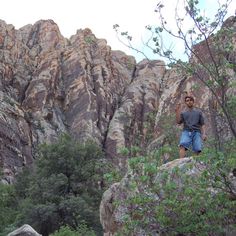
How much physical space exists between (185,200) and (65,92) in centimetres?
4971

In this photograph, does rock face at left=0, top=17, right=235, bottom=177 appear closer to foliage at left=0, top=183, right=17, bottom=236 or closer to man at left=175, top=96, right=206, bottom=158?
foliage at left=0, top=183, right=17, bottom=236

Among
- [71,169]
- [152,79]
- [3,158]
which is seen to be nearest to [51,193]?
[71,169]

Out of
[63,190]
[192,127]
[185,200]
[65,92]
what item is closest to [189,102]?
[192,127]

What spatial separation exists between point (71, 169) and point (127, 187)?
23370 mm

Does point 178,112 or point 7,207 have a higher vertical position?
point 7,207

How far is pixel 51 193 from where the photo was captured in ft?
94.9

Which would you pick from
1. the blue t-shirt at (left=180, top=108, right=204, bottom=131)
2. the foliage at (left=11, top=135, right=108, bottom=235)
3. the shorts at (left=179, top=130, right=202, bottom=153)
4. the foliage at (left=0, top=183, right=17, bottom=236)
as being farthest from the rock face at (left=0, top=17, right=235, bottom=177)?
the blue t-shirt at (left=180, top=108, right=204, bottom=131)

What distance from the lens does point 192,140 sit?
11.0 metres

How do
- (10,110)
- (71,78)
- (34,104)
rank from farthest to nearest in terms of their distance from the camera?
(71,78), (34,104), (10,110)

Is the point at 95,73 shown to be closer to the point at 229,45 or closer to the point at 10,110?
the point at 10,110

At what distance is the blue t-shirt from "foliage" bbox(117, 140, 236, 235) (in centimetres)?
274

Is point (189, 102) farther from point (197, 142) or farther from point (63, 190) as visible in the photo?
point (63, 190)

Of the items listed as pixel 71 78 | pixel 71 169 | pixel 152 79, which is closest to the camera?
pixel 71 169

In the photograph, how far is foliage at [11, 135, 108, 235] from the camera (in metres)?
26.9
